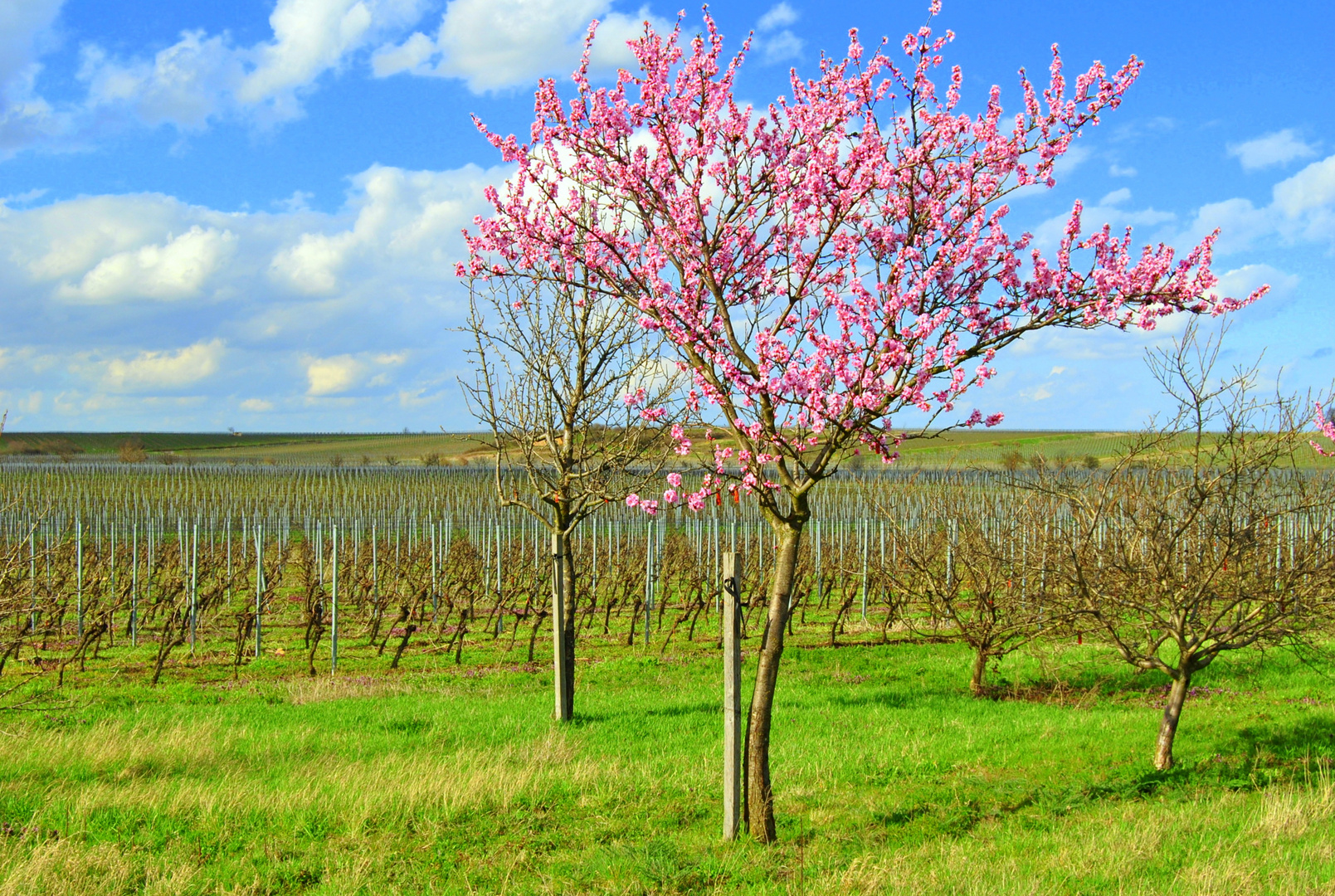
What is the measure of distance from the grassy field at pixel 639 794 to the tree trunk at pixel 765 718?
226mm

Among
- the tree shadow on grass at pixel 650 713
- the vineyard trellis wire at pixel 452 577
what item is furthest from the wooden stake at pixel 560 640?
the vineyard trellis wire at pixel 452 577

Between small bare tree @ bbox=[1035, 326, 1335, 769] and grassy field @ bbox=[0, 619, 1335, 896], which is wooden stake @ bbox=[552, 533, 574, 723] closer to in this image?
grassy field @ bbox=[0, 619, 1335, 896]

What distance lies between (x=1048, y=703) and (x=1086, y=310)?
7.87 m

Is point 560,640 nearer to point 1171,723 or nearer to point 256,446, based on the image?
point 1171,723

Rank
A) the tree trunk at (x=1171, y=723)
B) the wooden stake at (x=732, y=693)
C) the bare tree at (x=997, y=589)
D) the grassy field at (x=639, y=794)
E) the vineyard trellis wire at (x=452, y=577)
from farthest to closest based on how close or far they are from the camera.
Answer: the vineyard trellis wire at (x=452, y=577)
the bare tree at (x=997, y=589)
the tree trunk at (x=1171, y=723)
the wooden stake at (x=732, y=693)
the grassy field at (x=639, y=794)

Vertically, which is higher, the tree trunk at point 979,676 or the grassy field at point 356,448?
the grassy field at point 356,448

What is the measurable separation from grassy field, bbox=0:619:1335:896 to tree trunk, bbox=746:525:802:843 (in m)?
0.23

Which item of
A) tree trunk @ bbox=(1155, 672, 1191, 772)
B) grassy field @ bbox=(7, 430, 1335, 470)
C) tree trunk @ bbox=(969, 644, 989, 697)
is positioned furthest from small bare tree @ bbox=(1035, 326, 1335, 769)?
grassy field @ bbox=(7, 430, 1335, 470)

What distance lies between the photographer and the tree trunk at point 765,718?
6.01m

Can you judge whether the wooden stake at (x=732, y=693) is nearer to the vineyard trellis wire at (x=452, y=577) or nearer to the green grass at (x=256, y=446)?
the vineyard trellis wire at (x=452, y=577)

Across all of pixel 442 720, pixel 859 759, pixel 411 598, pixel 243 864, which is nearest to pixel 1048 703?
pixel 859 759

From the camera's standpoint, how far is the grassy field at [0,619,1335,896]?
5551mm

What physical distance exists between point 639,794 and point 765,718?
5.55ft

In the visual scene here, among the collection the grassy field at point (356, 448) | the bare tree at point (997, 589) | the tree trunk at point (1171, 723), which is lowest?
the tree trunk at point (1171, 723)
